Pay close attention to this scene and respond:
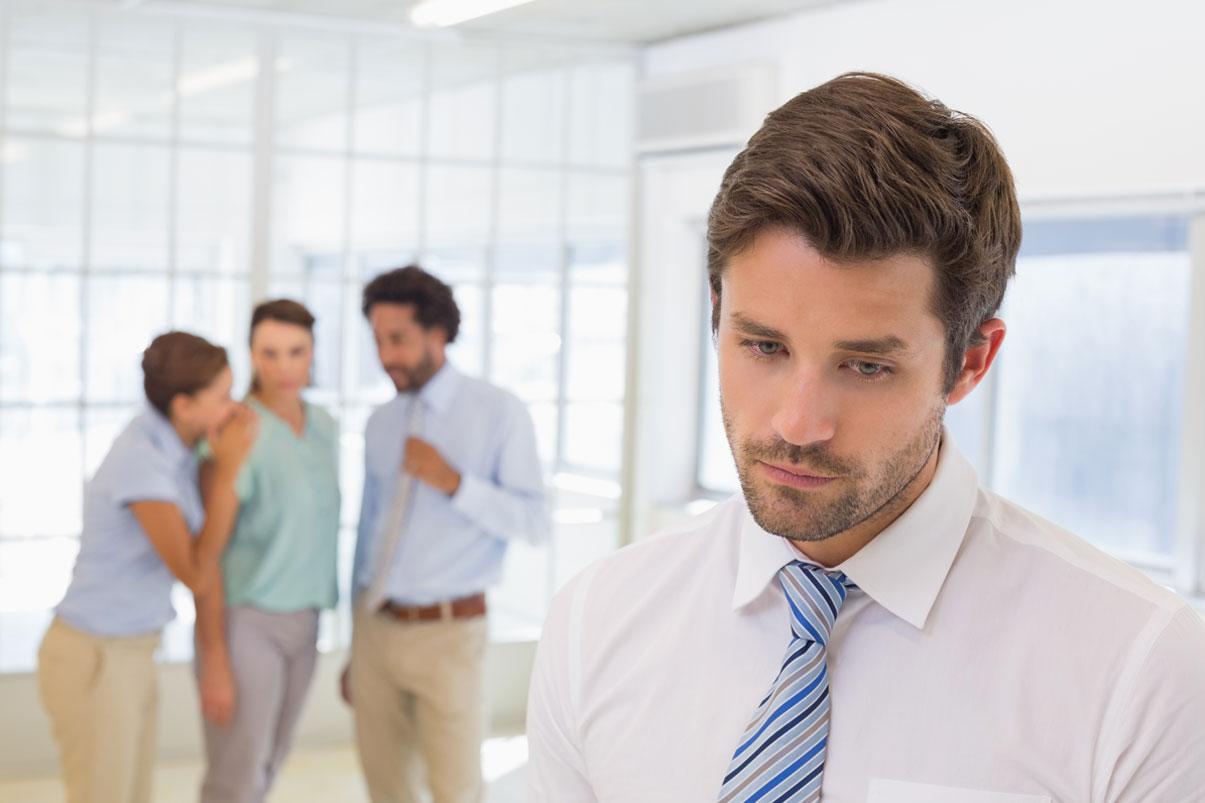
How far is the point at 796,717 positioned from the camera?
1293 millimetres

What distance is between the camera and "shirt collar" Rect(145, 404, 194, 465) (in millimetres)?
3545

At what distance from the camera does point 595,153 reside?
233 inches

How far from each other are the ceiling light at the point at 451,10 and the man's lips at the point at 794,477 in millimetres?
3975

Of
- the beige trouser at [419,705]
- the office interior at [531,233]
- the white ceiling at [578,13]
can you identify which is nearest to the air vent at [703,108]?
the office interior at [531,233]

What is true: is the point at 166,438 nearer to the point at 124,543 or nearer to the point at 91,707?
the point at 124,543

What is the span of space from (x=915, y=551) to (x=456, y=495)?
2.47m

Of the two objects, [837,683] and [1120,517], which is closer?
[837,683]

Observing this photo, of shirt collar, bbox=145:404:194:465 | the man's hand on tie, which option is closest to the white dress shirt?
the man's hand on tie

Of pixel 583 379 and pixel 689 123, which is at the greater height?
pixel 689 123

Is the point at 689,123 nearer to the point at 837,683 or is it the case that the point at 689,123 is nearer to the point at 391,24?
the point at 391,24

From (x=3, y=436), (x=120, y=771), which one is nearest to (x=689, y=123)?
(x=3, y=436)

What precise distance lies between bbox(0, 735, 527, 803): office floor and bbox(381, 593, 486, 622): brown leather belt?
97 cm

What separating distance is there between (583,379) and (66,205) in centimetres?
213

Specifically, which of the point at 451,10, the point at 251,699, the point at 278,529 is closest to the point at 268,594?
the point at 278,529
